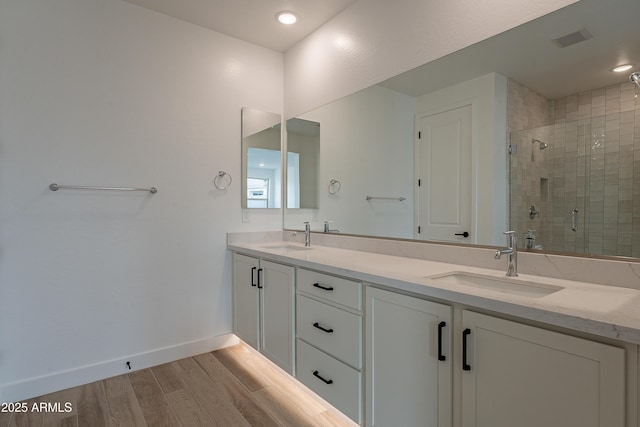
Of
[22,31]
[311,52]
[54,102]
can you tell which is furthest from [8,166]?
[311,52]

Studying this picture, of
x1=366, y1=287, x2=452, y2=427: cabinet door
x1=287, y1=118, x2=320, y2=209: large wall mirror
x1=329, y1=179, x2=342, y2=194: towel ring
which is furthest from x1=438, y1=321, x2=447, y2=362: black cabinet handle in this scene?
x1=287, y1=118, x2=320, y2=209: large wall mirror

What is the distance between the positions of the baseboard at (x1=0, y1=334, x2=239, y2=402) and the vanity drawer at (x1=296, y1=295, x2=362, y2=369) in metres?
1.07

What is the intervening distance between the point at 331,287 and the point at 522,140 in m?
1.04

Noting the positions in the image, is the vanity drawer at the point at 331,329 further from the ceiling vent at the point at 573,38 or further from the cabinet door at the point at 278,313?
the ceiling vent at the point at 573,38

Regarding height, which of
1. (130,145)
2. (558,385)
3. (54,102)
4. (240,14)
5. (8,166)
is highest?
(240,14)

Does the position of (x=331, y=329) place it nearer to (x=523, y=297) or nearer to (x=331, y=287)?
(x=331, y=287)

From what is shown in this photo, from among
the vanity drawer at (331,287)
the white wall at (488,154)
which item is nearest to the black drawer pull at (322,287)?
the vanity drawer at (331,287)

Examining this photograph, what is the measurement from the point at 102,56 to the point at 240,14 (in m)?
0.93

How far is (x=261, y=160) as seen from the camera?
2.80m

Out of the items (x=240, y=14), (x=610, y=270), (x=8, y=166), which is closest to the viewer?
(x=610, y=270)

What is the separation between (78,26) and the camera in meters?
2.07

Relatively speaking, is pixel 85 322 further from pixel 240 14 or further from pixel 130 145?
pixel 240 14

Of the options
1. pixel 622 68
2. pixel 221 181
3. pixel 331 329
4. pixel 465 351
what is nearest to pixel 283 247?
pixel 221 181

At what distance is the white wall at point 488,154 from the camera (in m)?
1.49
